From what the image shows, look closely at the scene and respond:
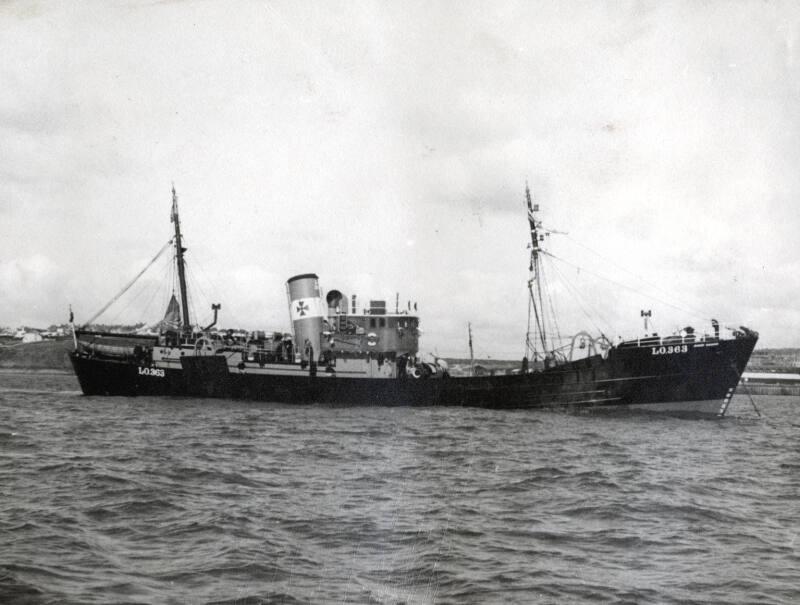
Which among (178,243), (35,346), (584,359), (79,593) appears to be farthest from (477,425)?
(35,346)

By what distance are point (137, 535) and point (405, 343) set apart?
1006 inches

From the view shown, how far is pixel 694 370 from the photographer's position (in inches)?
1097

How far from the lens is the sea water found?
22.0 ft

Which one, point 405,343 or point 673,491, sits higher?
point 405,343

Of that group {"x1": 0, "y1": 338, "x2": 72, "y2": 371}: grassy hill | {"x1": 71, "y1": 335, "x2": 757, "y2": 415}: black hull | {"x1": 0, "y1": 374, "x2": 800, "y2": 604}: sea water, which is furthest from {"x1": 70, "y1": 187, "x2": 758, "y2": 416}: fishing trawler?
{"x1": 0, "y1": 338, "x2": 72, "y2": 371}: grassy hill

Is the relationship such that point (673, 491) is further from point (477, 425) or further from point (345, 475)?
point (477, 425)

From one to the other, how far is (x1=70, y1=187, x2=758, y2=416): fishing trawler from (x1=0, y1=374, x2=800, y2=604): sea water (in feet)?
34.2

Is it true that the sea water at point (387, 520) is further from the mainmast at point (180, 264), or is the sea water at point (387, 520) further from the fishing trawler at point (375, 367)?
the mainmast at point (180, 264)

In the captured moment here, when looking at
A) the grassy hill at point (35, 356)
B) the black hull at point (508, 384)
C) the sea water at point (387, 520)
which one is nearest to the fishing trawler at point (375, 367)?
the black hull at point (508, 384)

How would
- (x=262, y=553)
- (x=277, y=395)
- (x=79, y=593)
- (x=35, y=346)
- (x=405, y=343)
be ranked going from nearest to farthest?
(x=79, y=593) < (x=262, y=553) < (x=277, y=395) < (x=405, y=343) < (x=35, y=346)

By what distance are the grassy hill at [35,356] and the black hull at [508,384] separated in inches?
3675

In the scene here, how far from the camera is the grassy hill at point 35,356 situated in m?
117

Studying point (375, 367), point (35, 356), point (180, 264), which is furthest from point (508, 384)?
point (35, 356)

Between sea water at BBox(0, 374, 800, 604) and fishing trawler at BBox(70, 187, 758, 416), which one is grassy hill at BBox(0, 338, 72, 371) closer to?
fishing trawler at BBox(70, 187, 758, 416)
